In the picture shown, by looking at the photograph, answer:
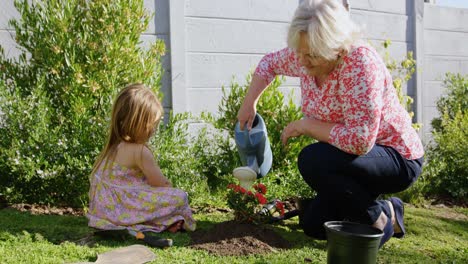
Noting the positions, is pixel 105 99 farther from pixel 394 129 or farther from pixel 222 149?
pixel 394 129

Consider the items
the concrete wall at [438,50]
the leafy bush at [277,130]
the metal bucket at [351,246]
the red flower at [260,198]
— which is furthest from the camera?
the concrete wall at [438,50]

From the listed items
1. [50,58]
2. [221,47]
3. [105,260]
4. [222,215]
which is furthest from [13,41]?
[105,260]

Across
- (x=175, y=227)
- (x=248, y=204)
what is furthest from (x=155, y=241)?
(x=248, y=204)

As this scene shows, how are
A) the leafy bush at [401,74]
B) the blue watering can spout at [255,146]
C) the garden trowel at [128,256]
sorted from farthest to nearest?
the leafy bush at [401,74]
the blue watering can spout at [255,146]
the garden trowel at [128,256]

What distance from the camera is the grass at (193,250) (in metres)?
2.80

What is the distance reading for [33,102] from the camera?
378 centimetres

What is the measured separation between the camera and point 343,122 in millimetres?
3010

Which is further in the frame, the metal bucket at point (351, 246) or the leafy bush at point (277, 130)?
the leafy bush at point (277, 130)

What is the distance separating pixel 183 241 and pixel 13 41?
2.20 m

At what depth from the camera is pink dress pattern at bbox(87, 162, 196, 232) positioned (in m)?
3.29

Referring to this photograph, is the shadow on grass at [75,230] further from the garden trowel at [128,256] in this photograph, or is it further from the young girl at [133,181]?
the garden trowel at [128,256]

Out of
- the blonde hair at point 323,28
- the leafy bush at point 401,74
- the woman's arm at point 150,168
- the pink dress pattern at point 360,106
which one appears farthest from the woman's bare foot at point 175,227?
the leafy bush at point 401,74

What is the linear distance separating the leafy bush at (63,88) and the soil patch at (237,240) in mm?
1038

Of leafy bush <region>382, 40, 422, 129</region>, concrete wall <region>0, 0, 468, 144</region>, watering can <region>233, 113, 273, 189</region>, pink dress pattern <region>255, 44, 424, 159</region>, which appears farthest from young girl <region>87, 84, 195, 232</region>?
leafy bush <region>382, 40, 422, 129</region>
